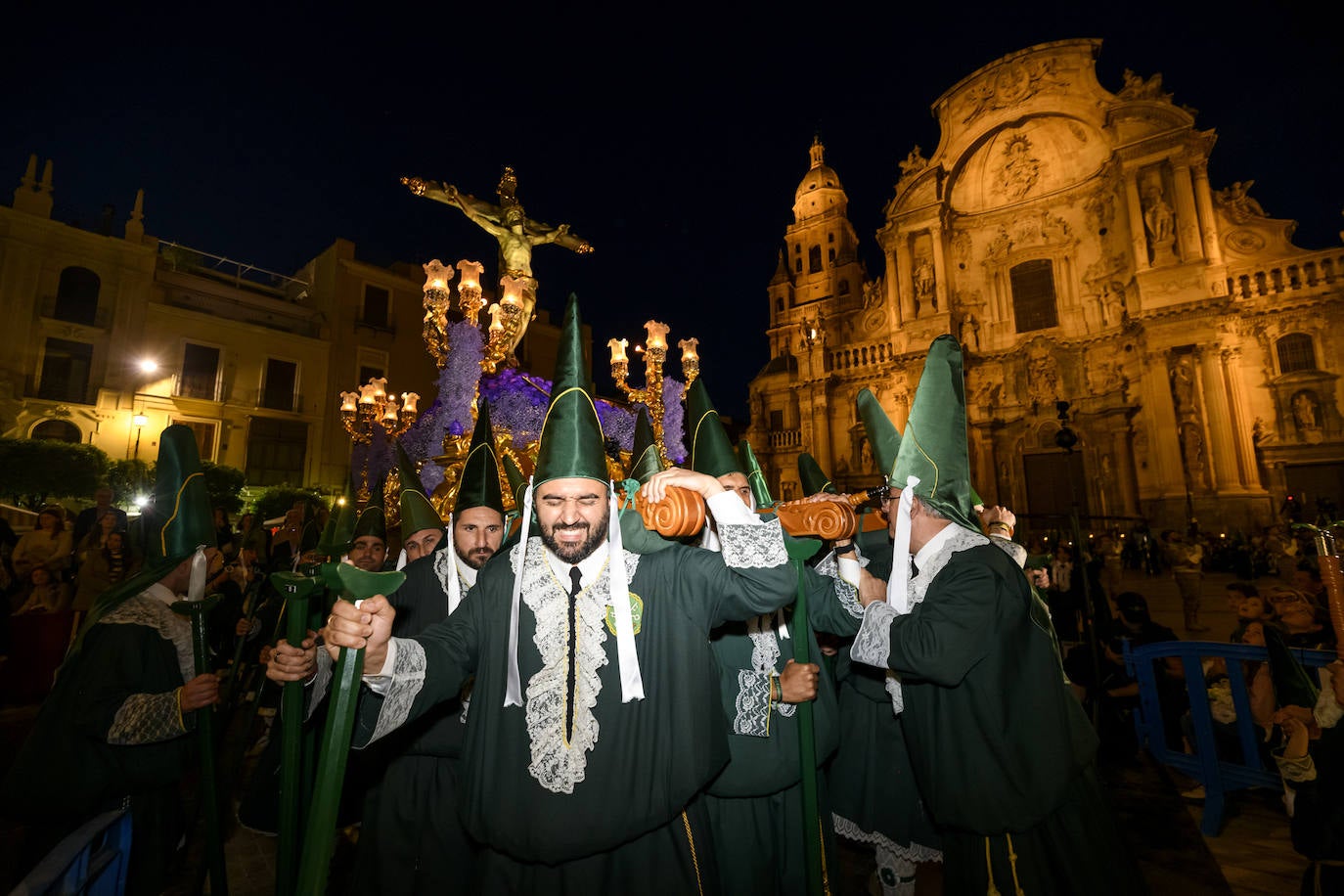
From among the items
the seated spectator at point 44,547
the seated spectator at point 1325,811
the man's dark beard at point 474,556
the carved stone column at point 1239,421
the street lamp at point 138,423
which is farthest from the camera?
the street lamp at point 138,423

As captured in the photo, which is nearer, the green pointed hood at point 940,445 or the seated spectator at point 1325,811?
the seated spectator at point 1325,811

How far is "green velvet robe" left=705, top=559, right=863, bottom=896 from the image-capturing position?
2.49 meters

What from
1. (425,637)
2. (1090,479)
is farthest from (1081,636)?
(1090,479)

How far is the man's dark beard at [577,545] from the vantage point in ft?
7.06

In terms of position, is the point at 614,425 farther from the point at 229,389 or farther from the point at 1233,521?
the point at 1233,521

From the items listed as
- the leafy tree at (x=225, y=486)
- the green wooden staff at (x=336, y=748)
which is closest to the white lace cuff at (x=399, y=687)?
the green wooden staff at (x=336, y=748)

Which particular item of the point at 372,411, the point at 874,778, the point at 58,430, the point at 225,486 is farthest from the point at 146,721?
the point at 58,430

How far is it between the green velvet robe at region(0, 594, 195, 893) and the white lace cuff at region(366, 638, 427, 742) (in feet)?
5.15

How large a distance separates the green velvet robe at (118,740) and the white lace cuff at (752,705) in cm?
254

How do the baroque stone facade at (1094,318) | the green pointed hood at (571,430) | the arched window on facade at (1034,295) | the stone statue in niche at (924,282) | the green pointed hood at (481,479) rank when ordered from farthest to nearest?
the stone statue in niche at (924,282) → the arched window on facade at (1034,295) → the baroque stone facade at (1094,318) → the green pointed hood at (481,479) → the green pointed hood at (571,430)

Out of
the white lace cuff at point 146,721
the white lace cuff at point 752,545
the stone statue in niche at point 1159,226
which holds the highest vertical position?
the stone statue in niche at point 1159,226

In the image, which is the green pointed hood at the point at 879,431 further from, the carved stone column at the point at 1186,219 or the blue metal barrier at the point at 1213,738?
the carved stone column at the point at 1186,219

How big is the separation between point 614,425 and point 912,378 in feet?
36.0

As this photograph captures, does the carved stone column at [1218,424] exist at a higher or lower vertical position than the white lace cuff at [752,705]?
higher
